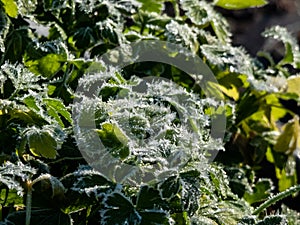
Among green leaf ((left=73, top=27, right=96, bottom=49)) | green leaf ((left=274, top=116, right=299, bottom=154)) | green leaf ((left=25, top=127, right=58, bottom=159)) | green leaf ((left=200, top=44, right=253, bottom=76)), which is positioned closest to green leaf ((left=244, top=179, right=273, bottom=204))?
green leaf ((left=274, top=116, right=299, bottom=154))

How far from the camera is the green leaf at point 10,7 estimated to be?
1493 mm

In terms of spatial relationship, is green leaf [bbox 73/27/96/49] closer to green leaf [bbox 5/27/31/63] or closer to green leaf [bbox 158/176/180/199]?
green leaf [bbox 5/27/31/63]

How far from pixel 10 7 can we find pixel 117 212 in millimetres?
565

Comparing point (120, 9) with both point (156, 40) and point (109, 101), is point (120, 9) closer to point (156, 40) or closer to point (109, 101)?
point (156, 40)

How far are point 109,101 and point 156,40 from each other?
18.5 inches

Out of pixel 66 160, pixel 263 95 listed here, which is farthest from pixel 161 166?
pixel 263 95

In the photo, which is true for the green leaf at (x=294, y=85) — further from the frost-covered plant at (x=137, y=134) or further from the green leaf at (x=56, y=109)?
the green leaf at (x=56, y=109)

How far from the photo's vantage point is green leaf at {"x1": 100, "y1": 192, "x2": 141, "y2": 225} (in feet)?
3.92

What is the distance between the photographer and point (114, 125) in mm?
1221

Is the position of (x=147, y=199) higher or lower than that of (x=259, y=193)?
higher

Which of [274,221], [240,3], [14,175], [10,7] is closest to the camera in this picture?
[14,175]

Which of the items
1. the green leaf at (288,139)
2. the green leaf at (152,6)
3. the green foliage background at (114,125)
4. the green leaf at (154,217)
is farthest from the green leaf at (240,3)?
the green leaf at (154,217)

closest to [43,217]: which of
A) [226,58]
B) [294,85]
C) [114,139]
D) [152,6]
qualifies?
[114,139]

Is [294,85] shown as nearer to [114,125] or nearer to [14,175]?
[114,125]
